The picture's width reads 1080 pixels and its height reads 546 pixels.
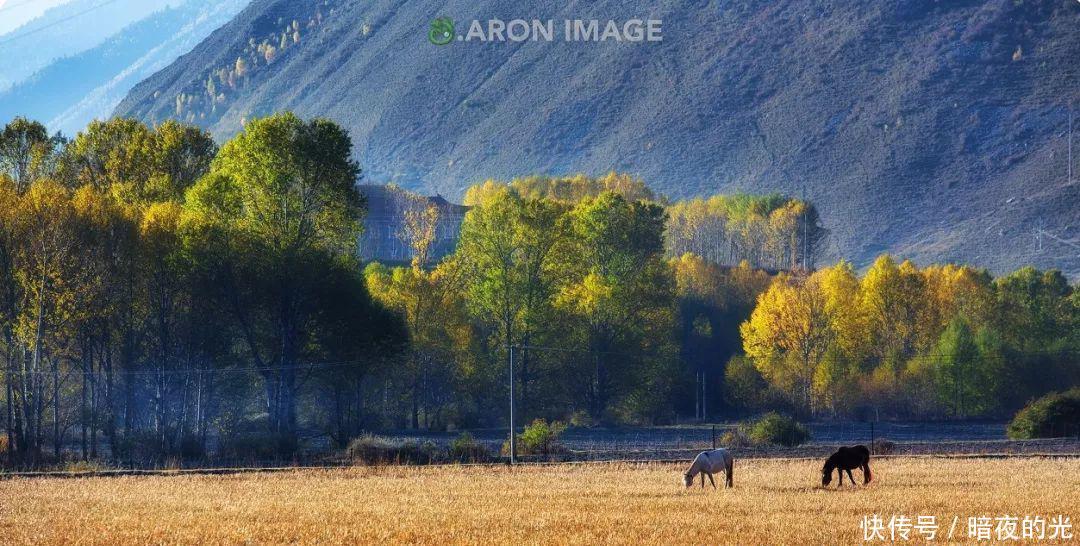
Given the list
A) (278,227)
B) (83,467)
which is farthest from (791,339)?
(83,467)

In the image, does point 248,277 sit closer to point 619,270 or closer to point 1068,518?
point 619,270

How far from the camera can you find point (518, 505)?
35.2m

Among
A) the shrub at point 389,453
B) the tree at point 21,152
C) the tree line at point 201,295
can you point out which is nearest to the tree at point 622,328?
the tree line at point 201,295

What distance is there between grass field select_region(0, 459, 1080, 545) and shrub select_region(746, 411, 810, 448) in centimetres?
1521

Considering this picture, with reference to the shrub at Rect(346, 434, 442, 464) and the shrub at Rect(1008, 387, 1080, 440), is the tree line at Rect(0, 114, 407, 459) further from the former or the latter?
the shrub at Rect(1008, 387, 1080, 440)

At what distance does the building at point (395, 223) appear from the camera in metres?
168

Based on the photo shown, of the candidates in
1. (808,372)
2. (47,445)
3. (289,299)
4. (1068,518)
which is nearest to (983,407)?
(808,372)

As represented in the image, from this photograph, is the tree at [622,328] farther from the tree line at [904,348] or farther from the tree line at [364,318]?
the tree line at [904,348]

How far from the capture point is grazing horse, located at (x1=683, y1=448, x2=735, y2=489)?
39.9 metres

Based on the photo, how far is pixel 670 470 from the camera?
155ft

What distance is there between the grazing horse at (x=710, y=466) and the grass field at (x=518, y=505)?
478mm

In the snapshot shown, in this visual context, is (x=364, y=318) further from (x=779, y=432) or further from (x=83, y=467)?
(x=779, y=432)

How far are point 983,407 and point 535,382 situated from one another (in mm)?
Answer: 27269

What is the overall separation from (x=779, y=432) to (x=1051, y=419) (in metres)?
13.5
